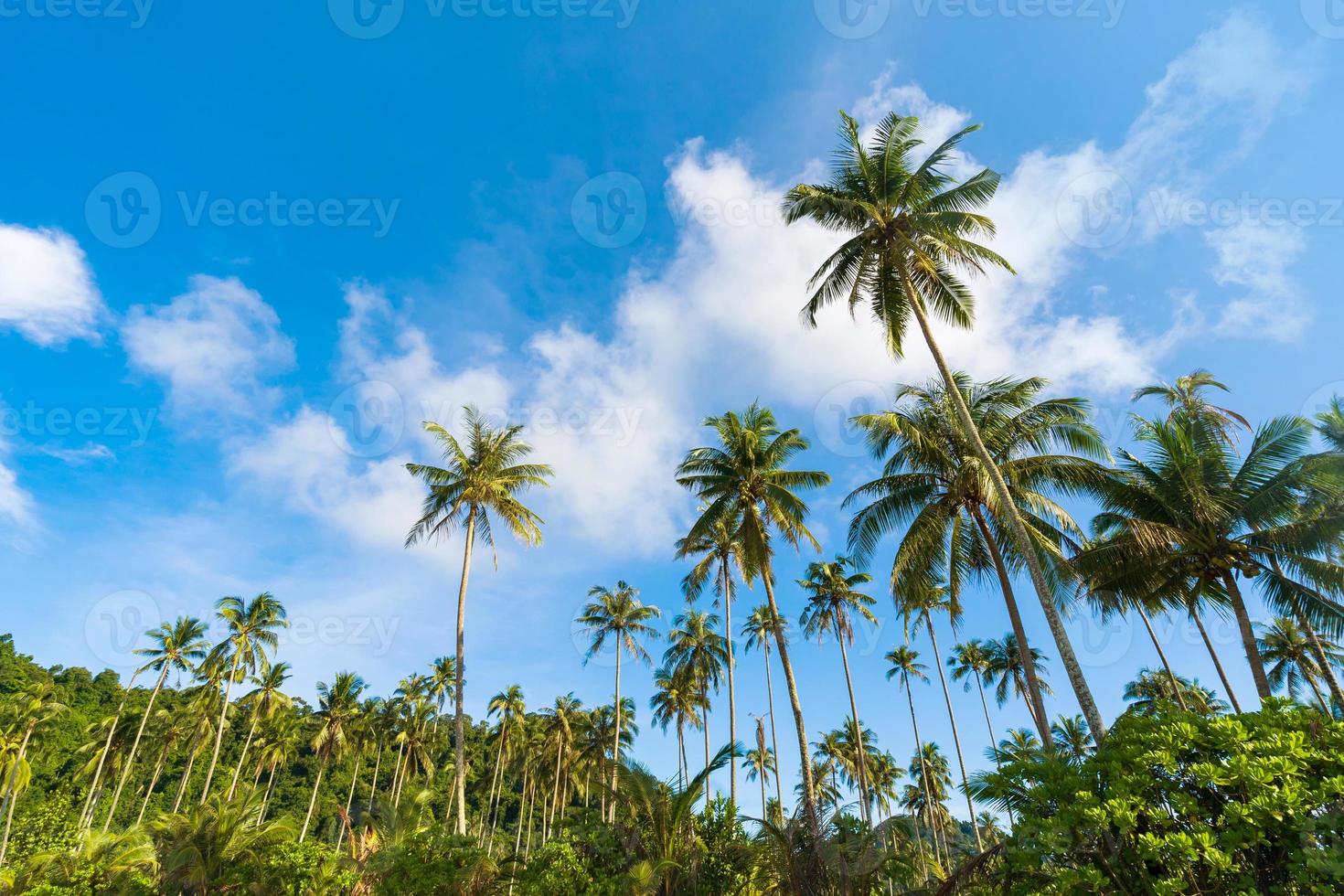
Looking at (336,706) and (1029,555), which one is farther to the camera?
(336,706)

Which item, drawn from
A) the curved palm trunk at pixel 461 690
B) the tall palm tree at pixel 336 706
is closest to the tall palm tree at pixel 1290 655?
the curved palm trunk at pixel 461 690

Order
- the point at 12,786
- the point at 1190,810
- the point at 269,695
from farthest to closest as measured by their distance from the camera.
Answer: the point at 269,695, the point at 12,786, the point at 1190,810

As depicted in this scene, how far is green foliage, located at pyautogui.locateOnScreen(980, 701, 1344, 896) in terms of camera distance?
586cm

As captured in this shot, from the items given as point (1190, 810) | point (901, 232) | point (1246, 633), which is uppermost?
point (901, 232)

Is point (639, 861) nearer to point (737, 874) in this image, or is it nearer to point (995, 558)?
point (737, 874)

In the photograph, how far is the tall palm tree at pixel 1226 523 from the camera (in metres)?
13.8

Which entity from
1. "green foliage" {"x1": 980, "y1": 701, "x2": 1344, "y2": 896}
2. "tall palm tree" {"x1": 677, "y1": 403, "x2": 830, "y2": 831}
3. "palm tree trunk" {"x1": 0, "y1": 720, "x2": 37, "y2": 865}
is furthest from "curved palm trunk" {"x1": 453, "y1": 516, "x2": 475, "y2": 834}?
"palm tree trunk" {"x1": 0, "y1": 720, "x2": 37, "y2": 865}

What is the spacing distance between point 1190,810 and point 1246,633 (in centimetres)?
1127

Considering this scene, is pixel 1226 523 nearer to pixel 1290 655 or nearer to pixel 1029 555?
pixel 1029 555

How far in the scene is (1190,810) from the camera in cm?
650

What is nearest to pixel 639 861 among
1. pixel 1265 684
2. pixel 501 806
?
pixel 1265 684

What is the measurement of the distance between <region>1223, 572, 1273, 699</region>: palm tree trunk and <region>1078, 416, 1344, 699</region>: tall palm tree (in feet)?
0.07

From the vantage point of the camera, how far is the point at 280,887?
58.5 ft

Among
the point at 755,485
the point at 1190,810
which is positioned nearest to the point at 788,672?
the point at 755,485
